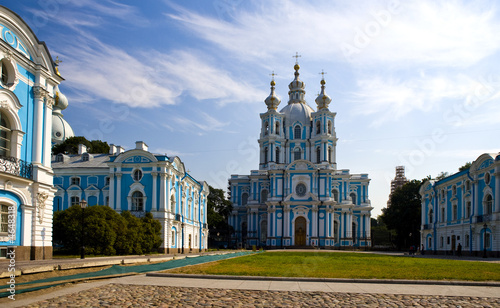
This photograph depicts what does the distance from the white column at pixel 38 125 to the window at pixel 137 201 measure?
67.1 ft

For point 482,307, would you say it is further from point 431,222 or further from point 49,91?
point 431,222

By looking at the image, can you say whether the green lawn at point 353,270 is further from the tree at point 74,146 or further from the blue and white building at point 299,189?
the tree at point 74,146

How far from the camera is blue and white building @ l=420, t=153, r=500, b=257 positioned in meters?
36.4

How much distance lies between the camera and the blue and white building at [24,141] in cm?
1830

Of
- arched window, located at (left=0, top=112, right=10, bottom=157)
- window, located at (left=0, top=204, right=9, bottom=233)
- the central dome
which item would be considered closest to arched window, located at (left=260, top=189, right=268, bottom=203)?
the central dome

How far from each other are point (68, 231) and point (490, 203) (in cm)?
3126

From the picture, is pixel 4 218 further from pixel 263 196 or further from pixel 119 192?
pixel 263 196

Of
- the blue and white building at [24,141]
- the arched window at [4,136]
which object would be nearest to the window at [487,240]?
the blue and white building at [24,141]

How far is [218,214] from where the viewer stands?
73.6 meters

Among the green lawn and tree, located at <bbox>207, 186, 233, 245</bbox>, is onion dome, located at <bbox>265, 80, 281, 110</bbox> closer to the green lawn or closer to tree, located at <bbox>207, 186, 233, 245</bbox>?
tree, located at <bbox>207, 186, 233, 245</bbox>

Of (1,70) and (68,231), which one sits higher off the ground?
(1,70)

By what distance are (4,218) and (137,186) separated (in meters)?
22.1

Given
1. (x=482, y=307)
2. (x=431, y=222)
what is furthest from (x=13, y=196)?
(x=431, y=222)

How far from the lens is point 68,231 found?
92.9ft
